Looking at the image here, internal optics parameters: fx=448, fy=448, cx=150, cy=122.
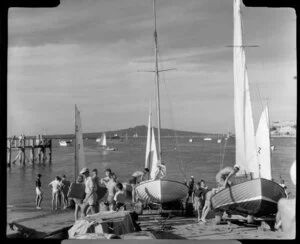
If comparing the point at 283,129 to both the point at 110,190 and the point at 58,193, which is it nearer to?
the point at 110,190

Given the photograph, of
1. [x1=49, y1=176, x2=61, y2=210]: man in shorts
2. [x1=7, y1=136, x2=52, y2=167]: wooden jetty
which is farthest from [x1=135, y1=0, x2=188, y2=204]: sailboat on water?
[x1=7, y1=136, x2=52, y2=167]: wooden jetty

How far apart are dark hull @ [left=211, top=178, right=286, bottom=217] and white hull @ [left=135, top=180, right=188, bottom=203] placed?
0.77m

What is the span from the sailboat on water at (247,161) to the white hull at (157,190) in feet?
2.55

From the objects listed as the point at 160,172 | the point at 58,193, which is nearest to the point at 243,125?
the point at 160,172

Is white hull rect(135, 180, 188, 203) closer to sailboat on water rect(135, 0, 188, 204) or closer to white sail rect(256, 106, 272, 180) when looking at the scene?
sailboat on water rect(135, 0, 188, 204)

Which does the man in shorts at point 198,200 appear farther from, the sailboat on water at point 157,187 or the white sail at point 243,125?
the white sail at point 243,125

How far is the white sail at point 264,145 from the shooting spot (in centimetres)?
584

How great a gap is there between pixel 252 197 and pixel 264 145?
3.66ft

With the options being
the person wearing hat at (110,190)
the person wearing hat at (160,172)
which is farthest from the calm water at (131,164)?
the person wearing hat at (110,190)

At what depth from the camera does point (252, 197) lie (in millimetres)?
5230

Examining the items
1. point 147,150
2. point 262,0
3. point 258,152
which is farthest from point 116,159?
point 262,0
